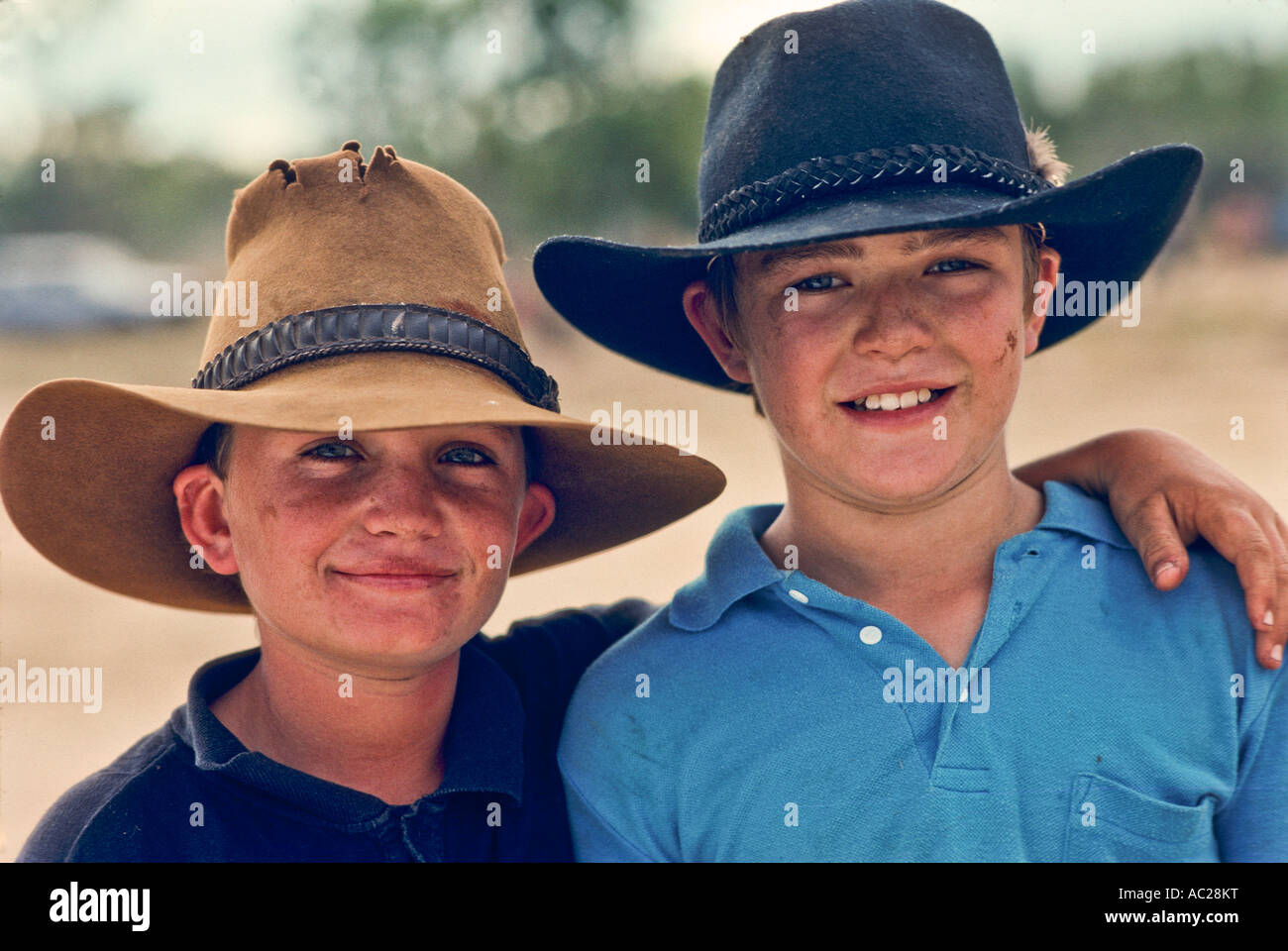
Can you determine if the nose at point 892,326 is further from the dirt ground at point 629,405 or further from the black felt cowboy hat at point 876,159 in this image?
the dirt ground at point 629,405

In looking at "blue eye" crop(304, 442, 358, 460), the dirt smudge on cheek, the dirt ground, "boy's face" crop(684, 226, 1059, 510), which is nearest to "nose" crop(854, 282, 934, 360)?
"boy's face" crop(684, 226, 1059, 510)

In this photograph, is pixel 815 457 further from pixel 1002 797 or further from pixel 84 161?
pixel 84 161

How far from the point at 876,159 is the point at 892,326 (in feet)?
0.87

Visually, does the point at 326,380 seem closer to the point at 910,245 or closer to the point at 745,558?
the point at 745,558

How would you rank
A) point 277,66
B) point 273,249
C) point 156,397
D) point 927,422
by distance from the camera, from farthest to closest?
1. point 277,66
2. point 273,249
3. point 927,422
4. point 156,397

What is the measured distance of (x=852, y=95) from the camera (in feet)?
6.23

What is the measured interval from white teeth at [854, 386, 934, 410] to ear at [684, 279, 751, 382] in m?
0.34

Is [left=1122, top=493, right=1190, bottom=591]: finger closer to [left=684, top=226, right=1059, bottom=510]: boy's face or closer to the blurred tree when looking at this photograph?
[left=684, top=226, right=1059, bottom=510]: boy's face

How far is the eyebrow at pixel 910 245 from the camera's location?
1.86 metres

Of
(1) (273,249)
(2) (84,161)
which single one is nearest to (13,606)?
(1) (273,249)

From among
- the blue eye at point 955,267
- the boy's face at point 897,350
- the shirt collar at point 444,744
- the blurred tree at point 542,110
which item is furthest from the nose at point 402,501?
the blurred tree at point 542,110

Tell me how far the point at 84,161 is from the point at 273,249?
1834 centimetres

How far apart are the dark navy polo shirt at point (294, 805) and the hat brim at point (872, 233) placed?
2.47ft

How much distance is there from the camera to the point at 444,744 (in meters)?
2.12
